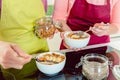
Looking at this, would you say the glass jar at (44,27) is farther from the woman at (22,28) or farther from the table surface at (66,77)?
the table surface at (66,77)

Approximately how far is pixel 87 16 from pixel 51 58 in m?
0.45

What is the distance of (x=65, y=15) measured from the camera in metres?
1.22

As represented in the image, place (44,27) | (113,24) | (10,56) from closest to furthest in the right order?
1. (10,56)
2. (44,27)
3. (113,24)

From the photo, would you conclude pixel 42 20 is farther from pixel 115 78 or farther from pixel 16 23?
pixel 115 78

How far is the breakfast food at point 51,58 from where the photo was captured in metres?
0.81

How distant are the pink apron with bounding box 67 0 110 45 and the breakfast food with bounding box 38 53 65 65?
0.36 m

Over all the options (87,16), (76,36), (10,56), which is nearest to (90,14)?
(87,16)

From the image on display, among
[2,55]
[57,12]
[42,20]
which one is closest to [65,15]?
[57,12]

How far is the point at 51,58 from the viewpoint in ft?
2.73

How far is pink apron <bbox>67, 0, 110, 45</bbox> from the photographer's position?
3.83ft

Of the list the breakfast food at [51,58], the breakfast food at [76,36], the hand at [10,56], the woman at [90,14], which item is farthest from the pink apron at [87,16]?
the hand at [10,56]

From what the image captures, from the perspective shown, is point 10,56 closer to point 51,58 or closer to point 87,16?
point 51,58

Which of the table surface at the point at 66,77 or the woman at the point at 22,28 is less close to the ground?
the woman at the point at 22,28

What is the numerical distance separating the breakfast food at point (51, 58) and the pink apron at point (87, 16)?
14.3 inches
